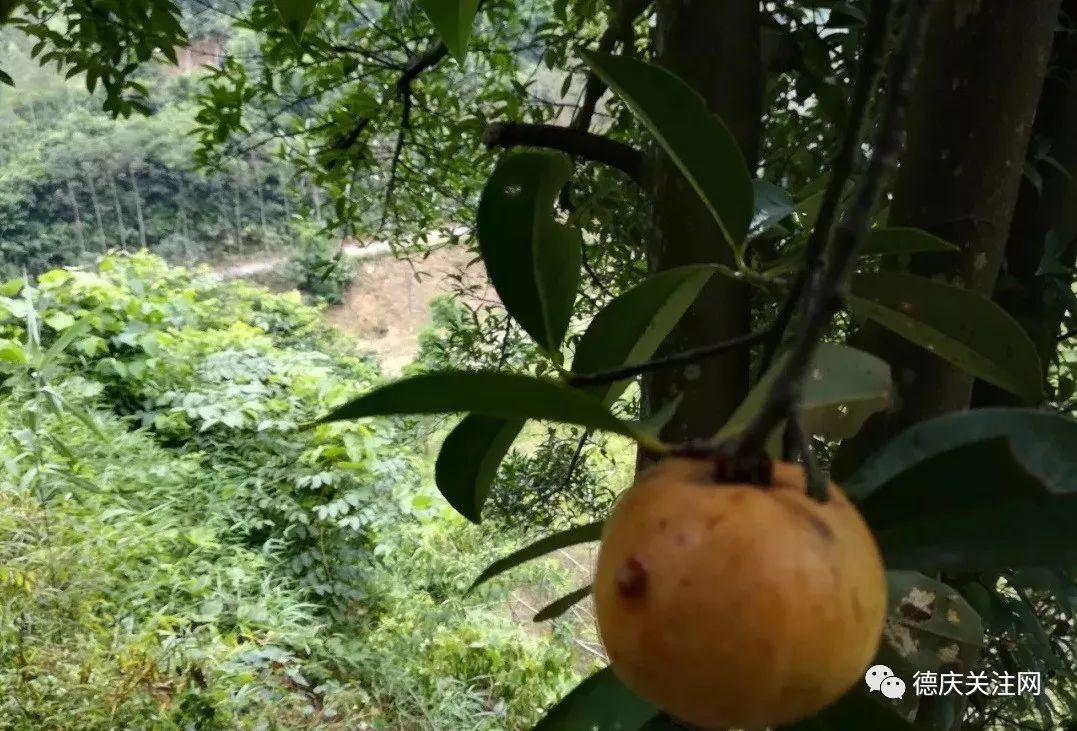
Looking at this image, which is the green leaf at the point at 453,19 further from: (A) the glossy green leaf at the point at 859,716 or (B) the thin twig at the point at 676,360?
(A) the glossy green leaf at the point at 859,716

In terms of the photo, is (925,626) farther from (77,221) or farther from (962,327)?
(77,221)

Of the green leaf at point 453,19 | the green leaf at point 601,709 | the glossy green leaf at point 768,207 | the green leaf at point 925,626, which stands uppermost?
the green leaf at point 453,19

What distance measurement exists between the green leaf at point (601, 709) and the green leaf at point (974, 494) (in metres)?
0.10

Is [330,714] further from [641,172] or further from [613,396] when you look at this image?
[613,396]

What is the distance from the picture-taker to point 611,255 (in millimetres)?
1165

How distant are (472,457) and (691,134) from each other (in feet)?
0.49

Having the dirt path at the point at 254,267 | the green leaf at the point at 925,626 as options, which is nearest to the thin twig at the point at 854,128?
the green leaf at the point at 925,626

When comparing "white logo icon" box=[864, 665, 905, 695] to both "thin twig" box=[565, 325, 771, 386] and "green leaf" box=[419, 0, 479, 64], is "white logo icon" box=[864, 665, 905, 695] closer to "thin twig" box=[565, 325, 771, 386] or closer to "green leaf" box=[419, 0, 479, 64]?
"thin twig" box=[565, 325, 771, 386]

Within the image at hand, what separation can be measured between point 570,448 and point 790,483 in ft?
4.15

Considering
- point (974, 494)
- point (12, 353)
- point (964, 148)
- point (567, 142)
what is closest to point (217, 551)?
point (12, 353)

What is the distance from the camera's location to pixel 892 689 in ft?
1.62

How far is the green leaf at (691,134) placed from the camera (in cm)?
29

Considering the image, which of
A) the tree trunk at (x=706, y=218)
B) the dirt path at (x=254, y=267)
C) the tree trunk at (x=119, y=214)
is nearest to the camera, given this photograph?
the tree trunk at (x=706, y=218)

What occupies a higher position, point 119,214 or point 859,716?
point 859,716
